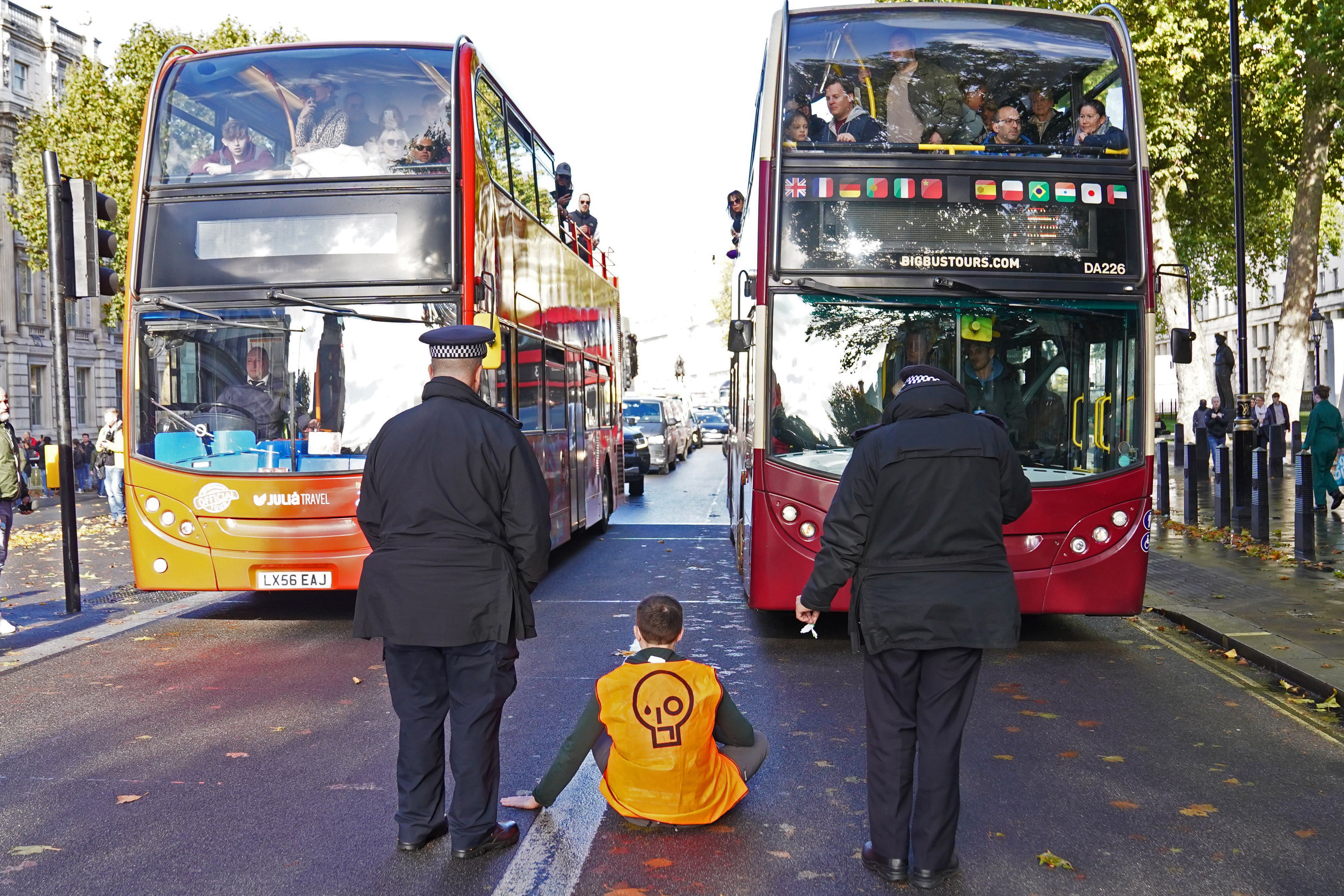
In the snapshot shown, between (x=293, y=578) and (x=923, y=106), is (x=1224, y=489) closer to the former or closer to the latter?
(x=923, y=106)

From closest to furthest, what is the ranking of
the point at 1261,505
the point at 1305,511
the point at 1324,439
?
1. the point at 1305,511
2. the point at 1261,505
3. the point at 1324,439

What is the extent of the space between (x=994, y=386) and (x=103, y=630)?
255 inches

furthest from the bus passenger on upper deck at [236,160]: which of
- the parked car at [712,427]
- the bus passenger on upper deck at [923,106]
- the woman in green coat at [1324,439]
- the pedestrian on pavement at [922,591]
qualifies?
the parked car at [712,427]

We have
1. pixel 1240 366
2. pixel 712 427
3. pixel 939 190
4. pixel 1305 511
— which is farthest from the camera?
pixel 712 427

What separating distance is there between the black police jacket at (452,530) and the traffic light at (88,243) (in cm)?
672

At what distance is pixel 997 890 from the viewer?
13.9 feet

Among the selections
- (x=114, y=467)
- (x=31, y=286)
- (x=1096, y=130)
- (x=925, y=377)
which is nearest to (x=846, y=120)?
(x=1096, y=130)

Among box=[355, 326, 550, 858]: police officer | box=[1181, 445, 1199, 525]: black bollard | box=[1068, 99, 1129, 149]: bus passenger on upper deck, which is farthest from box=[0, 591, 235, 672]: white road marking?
box=[1181, 445, 1199, 525]: black bollard

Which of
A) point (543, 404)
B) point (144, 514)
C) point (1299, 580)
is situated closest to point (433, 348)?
point (144, 514)

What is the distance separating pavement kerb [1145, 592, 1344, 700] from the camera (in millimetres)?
7352

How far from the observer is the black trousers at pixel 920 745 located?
4273 mm

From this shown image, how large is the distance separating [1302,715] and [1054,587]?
6.21 ft

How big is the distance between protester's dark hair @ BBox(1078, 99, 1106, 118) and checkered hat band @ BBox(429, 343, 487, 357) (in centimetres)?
567

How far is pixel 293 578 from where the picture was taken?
9461mm
